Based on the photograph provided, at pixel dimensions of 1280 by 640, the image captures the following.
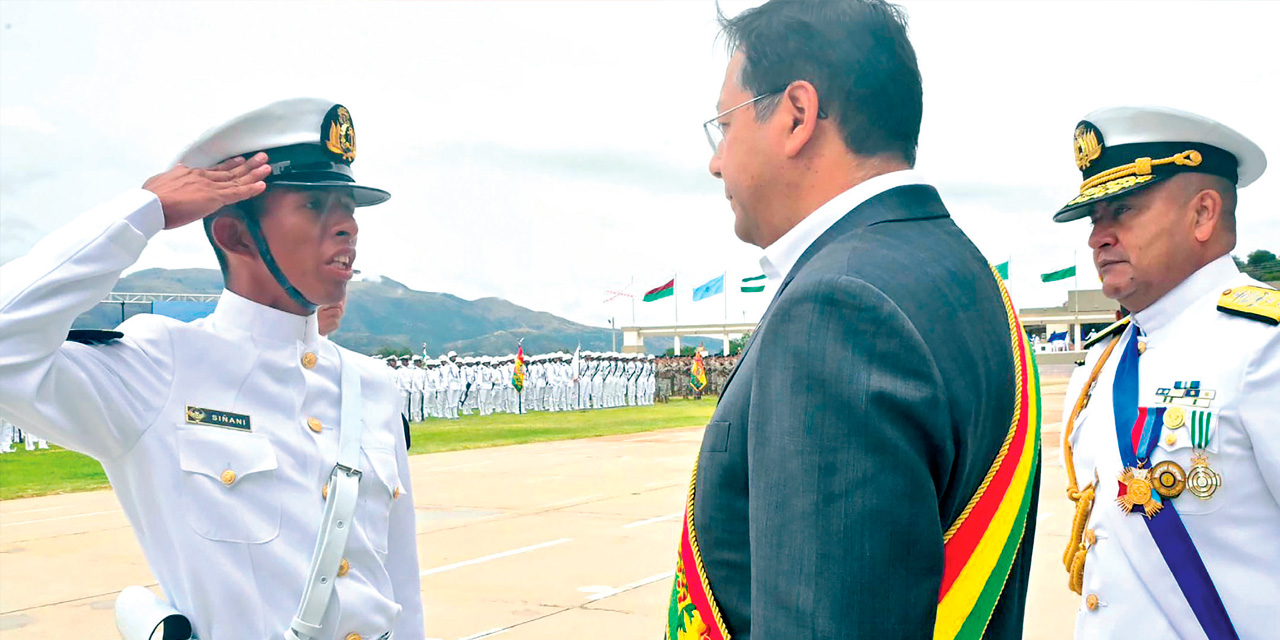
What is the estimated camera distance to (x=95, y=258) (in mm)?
2039

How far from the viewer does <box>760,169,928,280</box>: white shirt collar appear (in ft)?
4.83

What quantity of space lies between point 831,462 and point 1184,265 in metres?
2.06

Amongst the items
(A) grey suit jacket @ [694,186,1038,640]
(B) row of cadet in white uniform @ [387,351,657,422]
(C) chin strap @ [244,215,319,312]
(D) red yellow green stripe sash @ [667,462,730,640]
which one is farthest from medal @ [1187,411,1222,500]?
(B) row of cadet in white uniform @ [387,351,657,422]

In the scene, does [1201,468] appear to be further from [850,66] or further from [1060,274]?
[1060,274]

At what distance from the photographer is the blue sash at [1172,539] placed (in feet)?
7.89

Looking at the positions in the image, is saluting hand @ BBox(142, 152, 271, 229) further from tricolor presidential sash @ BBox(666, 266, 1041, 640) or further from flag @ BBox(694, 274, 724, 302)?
flag @ BBox(694, 274, 724, 302)

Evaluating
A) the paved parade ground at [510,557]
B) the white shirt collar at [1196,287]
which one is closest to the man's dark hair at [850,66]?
the white shirt collar at [1196,287]

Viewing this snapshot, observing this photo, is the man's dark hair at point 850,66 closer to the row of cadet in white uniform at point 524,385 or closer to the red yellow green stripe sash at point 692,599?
the red yellow green stripe sash at point 692,599

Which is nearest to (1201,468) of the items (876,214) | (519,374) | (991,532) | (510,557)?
(991,532)

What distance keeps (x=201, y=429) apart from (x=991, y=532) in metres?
1.62

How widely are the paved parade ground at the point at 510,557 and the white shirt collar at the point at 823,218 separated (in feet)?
14.1

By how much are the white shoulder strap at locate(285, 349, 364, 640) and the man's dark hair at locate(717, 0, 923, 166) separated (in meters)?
1.30

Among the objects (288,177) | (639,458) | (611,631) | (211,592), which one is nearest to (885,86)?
(288,177)

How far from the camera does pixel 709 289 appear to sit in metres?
42.2
